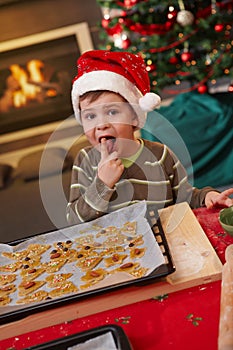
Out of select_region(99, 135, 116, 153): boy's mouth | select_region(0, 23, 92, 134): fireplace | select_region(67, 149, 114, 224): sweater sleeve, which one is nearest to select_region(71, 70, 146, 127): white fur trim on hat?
select_region(99, 135, 116, 153): boy's mouth

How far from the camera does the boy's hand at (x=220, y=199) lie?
122 centimetres

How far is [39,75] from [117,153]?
8.94 ft

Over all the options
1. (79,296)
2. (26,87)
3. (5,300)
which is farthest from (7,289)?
(26,87)

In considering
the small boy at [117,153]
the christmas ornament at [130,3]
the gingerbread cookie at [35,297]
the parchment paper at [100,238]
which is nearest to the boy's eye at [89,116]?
the small boy at [117,153]

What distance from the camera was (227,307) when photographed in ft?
2.63

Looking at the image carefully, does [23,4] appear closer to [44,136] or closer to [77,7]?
[77,7]

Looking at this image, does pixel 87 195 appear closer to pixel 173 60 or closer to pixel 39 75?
pixel 173 60

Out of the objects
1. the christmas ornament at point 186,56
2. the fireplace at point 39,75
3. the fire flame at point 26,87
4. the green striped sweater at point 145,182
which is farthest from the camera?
the fire flame at point 26,87

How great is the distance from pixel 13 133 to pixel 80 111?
2.67 metres

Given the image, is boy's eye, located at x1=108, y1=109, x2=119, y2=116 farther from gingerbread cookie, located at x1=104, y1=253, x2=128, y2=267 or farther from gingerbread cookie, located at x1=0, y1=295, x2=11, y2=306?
gingerbread cookie, located at x1=0, y1=295, x2=11, y2=306

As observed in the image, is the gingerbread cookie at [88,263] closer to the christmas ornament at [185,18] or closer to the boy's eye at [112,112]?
the boy's eye at [112,112]

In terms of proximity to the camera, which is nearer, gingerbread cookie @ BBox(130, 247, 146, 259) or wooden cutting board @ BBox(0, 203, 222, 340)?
wooden cutting board @ BBox(0, 203, 222, 340)

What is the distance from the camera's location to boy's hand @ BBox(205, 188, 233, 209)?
4.01ft

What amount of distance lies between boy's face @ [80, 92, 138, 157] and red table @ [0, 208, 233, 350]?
0.44 metres
